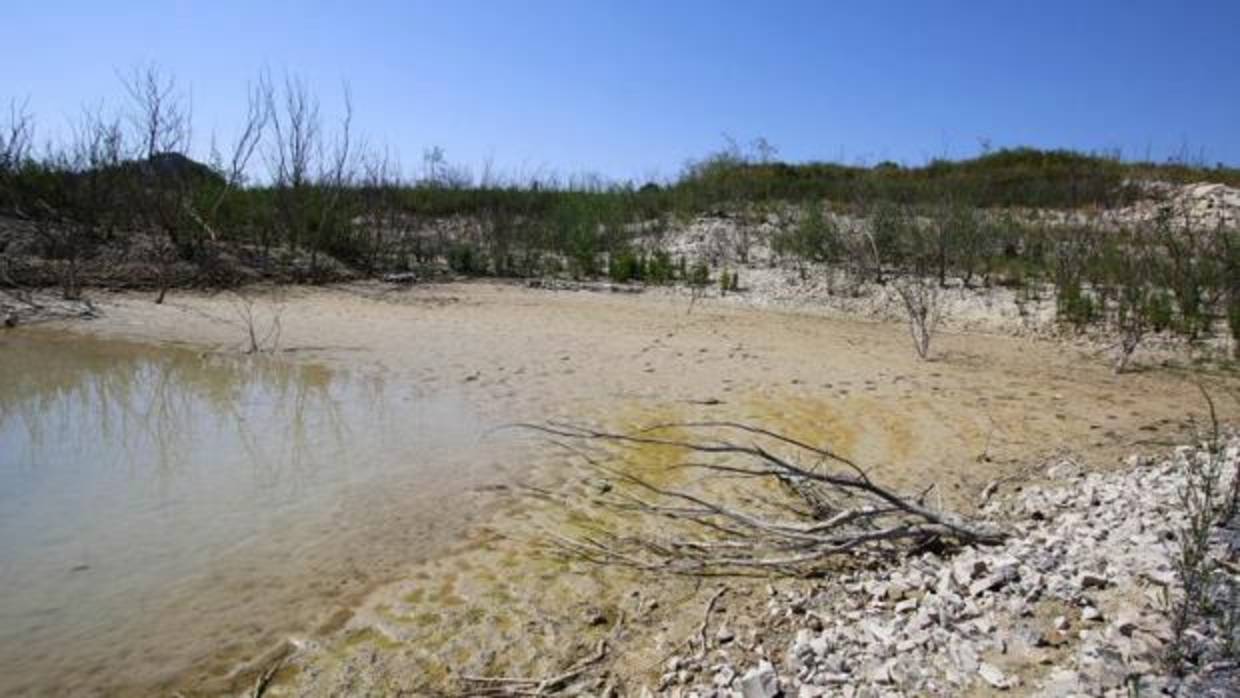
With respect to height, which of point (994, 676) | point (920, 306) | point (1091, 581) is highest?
point (920, 306)

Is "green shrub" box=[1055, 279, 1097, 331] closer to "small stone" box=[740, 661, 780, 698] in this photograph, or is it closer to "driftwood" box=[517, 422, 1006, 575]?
"driftwood" box=[517, 422, 1006, 575]

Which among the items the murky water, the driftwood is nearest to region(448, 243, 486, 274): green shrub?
the murky water

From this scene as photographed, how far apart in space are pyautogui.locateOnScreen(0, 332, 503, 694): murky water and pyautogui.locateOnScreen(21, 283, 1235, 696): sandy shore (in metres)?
0.19

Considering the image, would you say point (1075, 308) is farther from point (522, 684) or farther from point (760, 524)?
point (522, 684)

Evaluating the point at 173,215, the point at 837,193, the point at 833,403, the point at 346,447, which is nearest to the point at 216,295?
the point at 173,215

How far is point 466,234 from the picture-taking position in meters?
16.1

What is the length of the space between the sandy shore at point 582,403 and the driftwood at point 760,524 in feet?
0.64

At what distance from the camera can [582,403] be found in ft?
18.8

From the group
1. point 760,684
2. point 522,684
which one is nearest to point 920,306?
point 760,684

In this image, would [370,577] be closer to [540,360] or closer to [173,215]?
[540,360]

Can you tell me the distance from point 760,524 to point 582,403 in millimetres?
2757

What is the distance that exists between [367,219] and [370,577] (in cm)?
1181

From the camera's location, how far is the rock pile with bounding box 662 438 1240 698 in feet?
6.73

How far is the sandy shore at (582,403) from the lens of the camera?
106 inches
